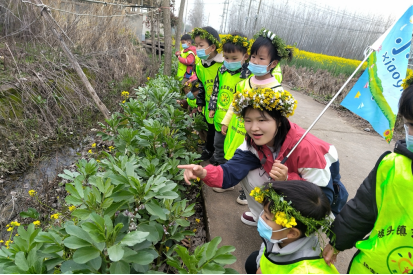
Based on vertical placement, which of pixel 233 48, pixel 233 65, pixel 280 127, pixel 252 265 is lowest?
pixel 252 265

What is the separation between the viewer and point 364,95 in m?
2.09

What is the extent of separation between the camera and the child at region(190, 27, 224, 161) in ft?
11.6

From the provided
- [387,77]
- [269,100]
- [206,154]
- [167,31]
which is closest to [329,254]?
[269,100]

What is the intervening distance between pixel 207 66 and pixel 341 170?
2.58 metres

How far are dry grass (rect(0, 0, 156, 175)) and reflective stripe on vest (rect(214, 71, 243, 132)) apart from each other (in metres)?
2.99

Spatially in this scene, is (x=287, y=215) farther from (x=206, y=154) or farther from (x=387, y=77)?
(x=206, y=154)

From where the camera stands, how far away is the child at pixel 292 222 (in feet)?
4.45

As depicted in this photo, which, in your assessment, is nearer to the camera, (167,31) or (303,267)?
(303,267)

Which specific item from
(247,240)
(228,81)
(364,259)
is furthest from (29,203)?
(364,259)

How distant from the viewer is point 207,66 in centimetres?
371

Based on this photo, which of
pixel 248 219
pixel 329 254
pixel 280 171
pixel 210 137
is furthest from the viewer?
pixel 210 137

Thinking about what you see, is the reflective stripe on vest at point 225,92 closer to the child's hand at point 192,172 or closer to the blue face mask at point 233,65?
the blue face mask at point 233,65

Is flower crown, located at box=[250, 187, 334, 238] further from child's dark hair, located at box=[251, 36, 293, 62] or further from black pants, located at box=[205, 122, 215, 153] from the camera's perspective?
black pants, located at box=[205, 122, 215, 153]

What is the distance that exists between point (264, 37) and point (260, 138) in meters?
1.25
